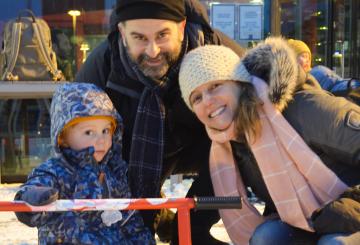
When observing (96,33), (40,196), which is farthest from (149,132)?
(96,33)

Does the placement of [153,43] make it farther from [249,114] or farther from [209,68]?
[249,114]

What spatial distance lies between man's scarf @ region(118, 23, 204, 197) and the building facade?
2.14m

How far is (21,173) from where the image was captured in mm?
5418

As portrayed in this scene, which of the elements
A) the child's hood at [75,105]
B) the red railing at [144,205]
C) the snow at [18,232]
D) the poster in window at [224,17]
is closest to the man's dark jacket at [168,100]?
the child's hood at [75,105]

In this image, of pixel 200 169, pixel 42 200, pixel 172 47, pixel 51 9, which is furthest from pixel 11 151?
pixel 42 200

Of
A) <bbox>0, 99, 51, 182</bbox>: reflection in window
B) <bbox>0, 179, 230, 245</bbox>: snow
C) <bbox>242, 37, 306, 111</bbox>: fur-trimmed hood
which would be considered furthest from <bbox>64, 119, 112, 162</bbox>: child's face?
<bbox>0, 99, 51, 182</bbox>: reflection in window

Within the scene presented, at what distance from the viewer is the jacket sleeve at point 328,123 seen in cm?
189

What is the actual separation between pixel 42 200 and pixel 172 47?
1.03m

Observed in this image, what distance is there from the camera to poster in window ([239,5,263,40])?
4.58 metres

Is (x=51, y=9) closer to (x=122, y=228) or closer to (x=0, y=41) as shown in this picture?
(x=0, y=41)

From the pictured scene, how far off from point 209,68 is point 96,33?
127 inches

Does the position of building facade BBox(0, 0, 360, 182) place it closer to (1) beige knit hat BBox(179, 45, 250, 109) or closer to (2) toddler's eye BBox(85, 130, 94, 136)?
(1) beige knit hat BBox(179, 45, 250, 109)

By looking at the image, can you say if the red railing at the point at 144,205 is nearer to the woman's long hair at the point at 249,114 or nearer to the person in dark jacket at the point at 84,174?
the person in dark jacket at the point at 84,174

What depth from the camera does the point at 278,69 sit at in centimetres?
199
